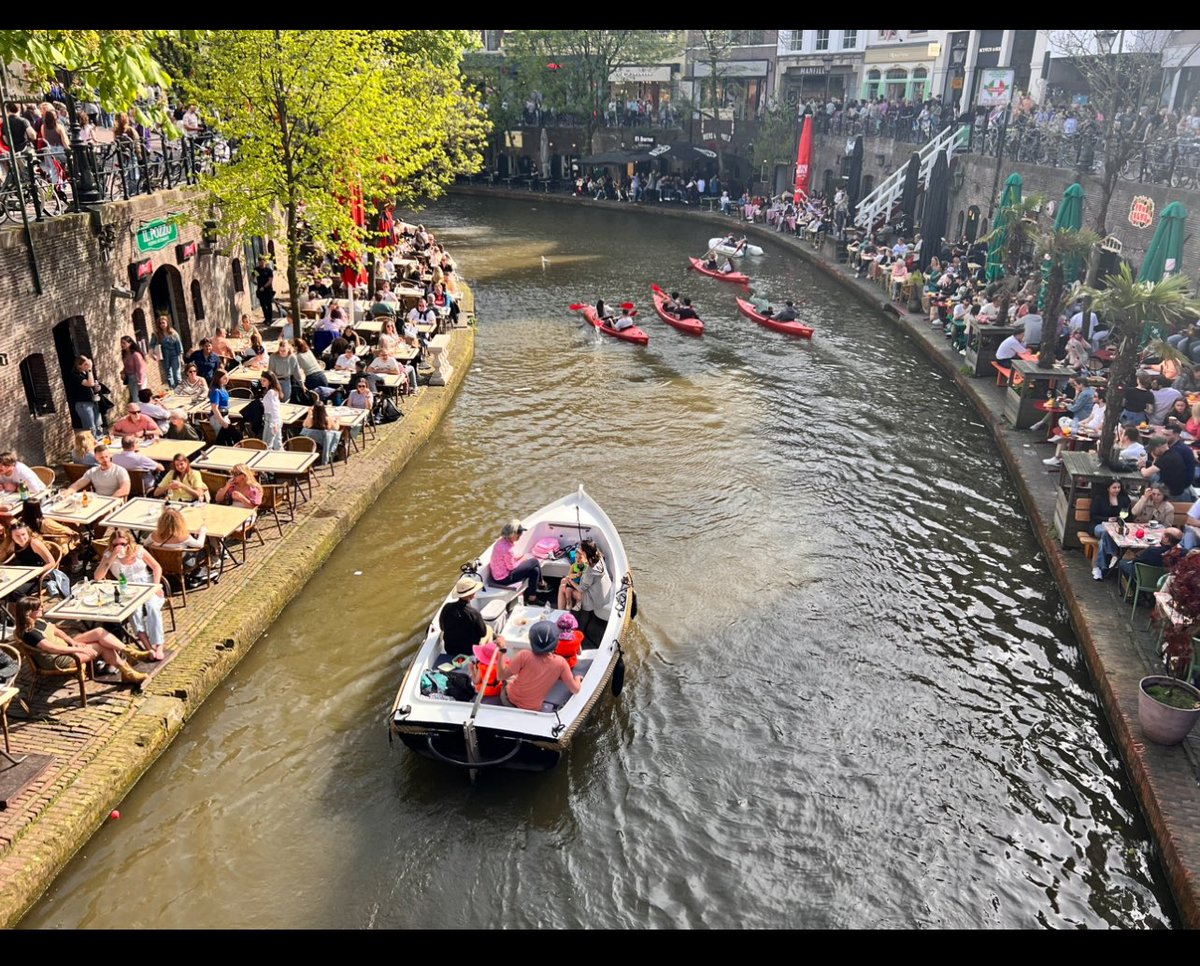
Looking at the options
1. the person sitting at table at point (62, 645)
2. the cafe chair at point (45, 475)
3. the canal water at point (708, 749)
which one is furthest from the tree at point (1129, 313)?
the cafe chair at point (45, 475)

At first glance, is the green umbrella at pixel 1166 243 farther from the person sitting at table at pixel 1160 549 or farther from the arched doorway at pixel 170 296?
the arched doorway at pixel 170 296

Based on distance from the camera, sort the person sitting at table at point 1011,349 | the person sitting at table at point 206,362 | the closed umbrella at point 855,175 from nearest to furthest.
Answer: the person sitting at table at point 206,362, the person sitting at table at point 1011,349, the closed umbrella at point 855,175

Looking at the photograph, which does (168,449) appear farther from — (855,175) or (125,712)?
(855,175)

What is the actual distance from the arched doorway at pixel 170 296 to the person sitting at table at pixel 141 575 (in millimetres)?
9767

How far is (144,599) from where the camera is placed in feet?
33.4

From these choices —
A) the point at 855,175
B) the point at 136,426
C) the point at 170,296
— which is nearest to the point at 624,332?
the point at 170,296

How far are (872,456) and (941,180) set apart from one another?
51.0ft

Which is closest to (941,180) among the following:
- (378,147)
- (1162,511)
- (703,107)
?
(378,147)

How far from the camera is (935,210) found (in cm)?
2992

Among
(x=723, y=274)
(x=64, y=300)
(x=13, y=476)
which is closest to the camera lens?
(x=13, y=476)

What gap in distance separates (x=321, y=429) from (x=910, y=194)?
27.0 m

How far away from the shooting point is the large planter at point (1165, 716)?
9.22 metres

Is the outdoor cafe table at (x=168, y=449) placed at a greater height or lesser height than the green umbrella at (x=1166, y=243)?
lesser

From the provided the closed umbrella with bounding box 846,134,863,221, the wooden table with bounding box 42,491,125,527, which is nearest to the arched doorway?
the wooden table with bounding box 42,491,125,527
